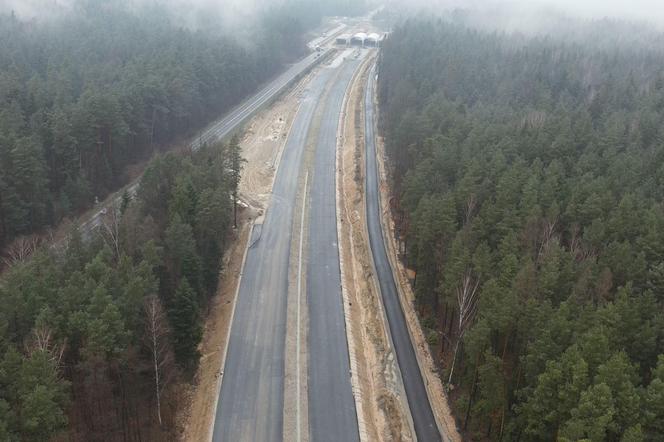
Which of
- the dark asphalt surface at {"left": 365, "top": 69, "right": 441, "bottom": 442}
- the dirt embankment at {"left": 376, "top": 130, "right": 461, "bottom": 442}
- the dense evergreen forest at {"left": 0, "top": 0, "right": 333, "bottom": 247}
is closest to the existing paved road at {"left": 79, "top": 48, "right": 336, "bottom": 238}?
the dense evergreen forest at {"left": 0, "top": 0, "right": 333, "bottom": 247}

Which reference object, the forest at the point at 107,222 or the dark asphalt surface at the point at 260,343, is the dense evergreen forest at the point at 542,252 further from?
the forest at the point at 107,222

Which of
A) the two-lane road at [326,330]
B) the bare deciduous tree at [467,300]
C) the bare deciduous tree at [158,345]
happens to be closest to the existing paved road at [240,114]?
the two-lane road at [326,330]

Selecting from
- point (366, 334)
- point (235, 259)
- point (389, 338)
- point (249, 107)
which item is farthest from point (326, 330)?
point (249, 107)

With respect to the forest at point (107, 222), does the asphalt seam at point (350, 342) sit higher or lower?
lower

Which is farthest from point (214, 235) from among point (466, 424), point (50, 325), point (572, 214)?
point (572, 214)

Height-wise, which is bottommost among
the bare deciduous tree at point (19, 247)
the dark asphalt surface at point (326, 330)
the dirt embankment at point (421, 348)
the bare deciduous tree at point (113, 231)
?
the dirt embankment at point (421, 348)

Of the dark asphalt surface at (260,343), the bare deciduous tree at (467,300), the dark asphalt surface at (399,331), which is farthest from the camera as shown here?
the bare deciduous tree at (467,300)
